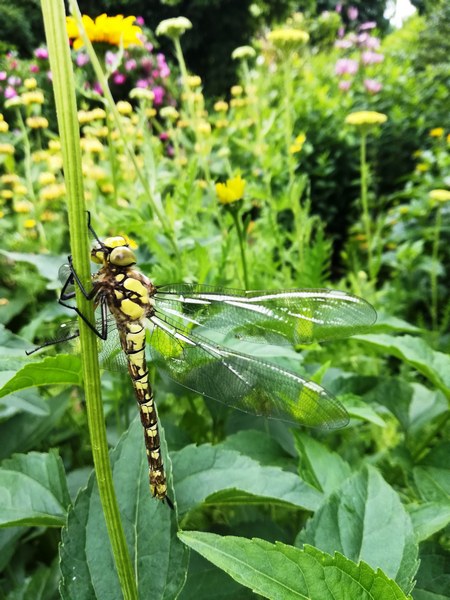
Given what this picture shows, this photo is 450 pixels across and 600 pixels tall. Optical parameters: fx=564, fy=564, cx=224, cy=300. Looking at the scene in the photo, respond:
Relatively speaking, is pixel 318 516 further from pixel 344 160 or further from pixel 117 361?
pixel 344 160

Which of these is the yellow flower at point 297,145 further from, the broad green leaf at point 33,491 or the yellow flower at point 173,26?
the broad green leaf at point 33,491

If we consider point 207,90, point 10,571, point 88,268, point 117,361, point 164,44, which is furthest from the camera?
point 207,90

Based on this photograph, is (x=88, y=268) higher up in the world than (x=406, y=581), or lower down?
higher up

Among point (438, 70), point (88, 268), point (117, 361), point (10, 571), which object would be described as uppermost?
point (438, 70)

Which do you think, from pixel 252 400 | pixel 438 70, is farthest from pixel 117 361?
pixel 438 70

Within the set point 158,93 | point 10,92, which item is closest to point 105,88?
point 10,92

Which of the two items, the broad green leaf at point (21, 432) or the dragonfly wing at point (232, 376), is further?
the broad green leaf at point (21, 432)

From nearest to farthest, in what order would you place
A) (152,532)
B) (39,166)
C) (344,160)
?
(152,532) < (39,166) < (344,160)

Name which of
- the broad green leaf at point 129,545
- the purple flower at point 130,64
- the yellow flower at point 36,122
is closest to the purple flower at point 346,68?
the purple flower at point 130,64
